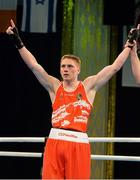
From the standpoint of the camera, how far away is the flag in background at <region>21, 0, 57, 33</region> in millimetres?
7742

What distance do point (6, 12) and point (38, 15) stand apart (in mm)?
567

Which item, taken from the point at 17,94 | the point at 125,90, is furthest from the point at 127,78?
the point at 17,94

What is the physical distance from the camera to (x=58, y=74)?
8.29 m

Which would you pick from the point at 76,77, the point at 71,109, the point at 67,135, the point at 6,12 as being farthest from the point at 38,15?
the point at 67,135

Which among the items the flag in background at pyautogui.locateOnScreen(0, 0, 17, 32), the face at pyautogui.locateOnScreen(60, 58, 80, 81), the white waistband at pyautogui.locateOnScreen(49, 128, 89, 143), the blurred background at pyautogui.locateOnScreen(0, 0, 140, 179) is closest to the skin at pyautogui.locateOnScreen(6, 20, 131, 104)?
the face at pyautogui.locateOnScreen(60, 58, 80, 81)

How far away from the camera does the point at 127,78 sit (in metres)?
8.04

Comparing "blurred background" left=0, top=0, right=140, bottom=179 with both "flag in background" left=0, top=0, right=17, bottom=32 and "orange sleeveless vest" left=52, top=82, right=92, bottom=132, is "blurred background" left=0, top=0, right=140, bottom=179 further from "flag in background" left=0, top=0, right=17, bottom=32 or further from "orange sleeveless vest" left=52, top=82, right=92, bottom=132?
"orange sleeveless vest" left=52, top=82, right=92, bottom=132

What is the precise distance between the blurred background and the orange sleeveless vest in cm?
319

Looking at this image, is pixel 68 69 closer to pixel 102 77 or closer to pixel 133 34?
pixel 102 77

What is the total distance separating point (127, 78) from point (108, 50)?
484 millimetres

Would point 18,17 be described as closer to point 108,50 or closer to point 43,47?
point 43,47

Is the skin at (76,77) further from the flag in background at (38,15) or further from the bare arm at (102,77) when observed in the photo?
the flag in background at (38,15)

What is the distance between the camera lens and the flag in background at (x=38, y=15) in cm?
774

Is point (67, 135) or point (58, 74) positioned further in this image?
point (58, 74)
